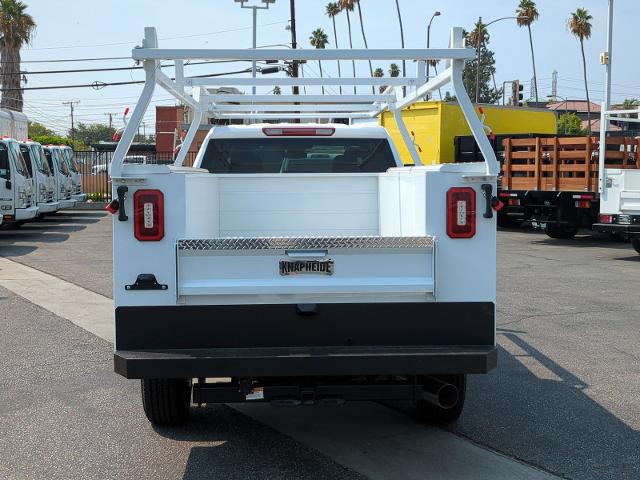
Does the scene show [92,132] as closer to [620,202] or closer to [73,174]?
[73,174]

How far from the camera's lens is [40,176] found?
22.8 m

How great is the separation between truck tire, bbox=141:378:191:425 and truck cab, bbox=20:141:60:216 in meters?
17.5

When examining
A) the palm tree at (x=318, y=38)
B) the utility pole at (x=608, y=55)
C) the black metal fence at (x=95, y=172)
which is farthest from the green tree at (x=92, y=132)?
the utility pole at (x=608, y=55)

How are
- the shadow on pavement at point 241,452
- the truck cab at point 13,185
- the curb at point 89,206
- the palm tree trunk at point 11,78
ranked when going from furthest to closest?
the palm tree trunk at point 11,78 → the curb at point 89,206 → the truck cab at point 13,185 → the shadow on pavement at point 241,452

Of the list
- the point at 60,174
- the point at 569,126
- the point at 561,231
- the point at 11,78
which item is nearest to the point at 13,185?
the point at 60,174

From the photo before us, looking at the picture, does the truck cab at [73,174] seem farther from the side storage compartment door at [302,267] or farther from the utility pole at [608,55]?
the side storage compartment door at [302,267]

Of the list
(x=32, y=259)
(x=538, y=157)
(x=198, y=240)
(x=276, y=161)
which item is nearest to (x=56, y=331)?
(x=276, y=161)

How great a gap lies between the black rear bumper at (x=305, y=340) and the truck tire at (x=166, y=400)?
771 millimetres

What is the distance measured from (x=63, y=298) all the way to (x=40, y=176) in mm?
12570

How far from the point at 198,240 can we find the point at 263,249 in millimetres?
357

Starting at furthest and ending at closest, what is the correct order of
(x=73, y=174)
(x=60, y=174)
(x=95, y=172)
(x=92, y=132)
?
1. (x=92, y=132)
2. (x=95, y=172)
3. (x=73, y=174)
4. (x=60, y=174)

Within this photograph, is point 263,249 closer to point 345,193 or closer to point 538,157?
point 345,193

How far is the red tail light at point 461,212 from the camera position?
4.71m

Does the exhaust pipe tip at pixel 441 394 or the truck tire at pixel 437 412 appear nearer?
the exhaust pipe tip at pixel 441 394
